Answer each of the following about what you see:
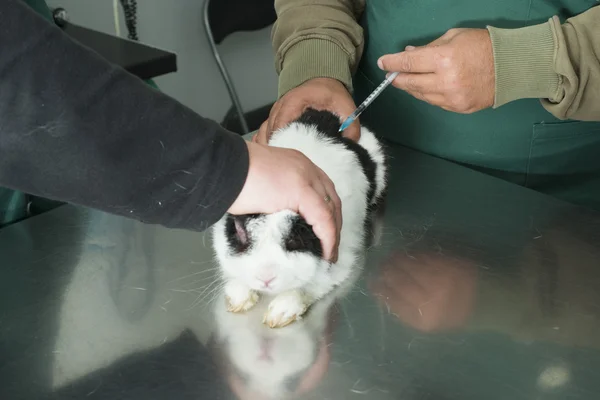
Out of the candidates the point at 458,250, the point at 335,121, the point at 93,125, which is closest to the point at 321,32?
the point at 335,121

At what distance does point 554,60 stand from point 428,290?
0.42 metres

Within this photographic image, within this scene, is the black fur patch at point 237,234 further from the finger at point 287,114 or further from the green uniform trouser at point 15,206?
the green uniform trouser at point 15,206

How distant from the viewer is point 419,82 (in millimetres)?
1087

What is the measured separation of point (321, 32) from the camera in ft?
4.41

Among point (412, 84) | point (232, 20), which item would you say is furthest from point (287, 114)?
point (232, 20)

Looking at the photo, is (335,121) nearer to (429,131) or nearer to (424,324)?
(429,131)

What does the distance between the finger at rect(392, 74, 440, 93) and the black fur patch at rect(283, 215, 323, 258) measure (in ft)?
1.16

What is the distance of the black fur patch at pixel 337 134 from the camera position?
1.14 meters

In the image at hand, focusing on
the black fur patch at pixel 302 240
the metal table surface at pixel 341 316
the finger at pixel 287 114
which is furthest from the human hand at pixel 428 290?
the finger at pixel 287 114

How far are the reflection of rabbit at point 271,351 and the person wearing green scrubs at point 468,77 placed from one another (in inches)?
16.8

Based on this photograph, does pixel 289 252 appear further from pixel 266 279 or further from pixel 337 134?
pixel 337 134

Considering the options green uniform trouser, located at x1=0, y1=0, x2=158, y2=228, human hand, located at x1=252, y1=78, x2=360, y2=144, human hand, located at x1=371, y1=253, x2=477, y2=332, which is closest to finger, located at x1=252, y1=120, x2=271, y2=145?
human hand, located at x1=252, y1=78, x2=360, y2=144

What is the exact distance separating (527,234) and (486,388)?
39 centimetres

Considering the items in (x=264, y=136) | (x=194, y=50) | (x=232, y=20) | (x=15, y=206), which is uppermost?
(x=264, y=136)
